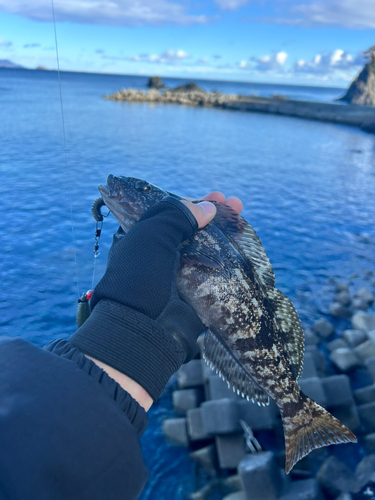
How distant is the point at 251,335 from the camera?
12.6ft

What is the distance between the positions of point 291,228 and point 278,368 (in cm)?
1089

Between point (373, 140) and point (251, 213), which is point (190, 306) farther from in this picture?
point (373, 140)

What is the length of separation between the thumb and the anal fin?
1328mm

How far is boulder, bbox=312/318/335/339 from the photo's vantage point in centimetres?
773

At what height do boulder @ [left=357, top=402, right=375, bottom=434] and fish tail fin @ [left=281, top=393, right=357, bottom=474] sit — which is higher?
fish tail fin @ [left=281, top=393, right=357, bottom=474]

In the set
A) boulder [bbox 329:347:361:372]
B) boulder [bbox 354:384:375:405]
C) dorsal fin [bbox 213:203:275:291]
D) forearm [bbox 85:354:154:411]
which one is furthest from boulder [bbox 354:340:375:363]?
forearm [bbox 85:354:154:411]

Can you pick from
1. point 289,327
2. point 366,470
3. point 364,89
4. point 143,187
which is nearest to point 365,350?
point 366,470

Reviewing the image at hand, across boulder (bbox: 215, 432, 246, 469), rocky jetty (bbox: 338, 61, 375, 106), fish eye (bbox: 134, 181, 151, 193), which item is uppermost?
rocky jetty (bbox: 338, 61, 375, 106)

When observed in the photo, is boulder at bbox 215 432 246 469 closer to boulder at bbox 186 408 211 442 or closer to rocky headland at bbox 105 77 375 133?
boulder at bbox 186 408 211 442

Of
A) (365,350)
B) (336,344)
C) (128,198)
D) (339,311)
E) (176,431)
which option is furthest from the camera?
(339,311)

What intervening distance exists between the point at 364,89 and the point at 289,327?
9895cm

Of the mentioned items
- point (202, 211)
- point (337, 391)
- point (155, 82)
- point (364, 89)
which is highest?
point (155, 82)

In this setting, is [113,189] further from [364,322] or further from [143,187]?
[364,322]

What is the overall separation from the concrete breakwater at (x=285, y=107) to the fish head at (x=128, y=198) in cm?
4443
